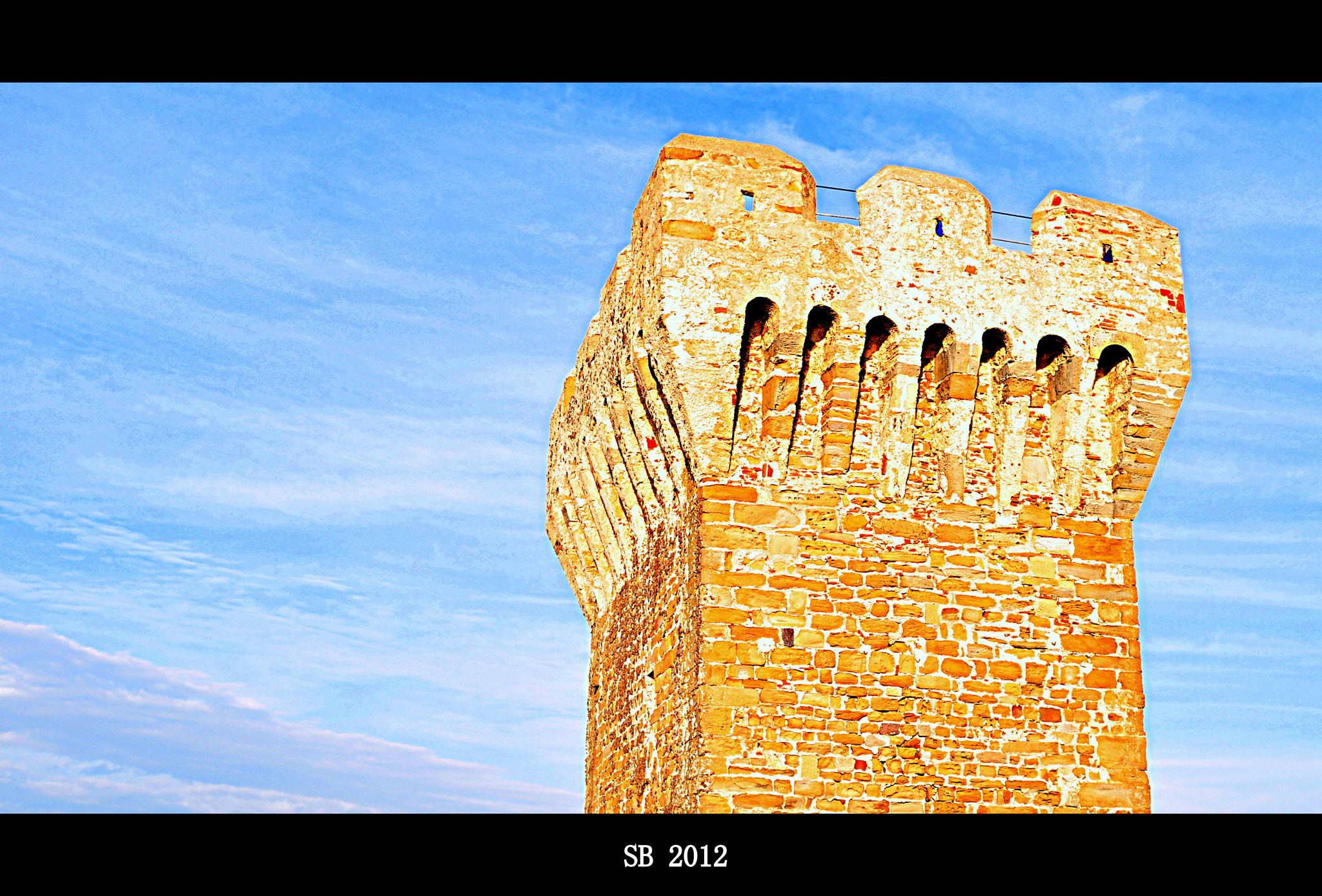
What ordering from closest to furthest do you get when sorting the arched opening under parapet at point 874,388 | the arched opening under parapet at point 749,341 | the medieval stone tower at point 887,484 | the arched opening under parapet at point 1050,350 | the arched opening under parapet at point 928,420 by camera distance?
1. the medieval stone tower at point 887,484
2. the arched opening under parapet at point 749,341
3. the arched opening under parapet at point 874,388
4. the arched opening under parapet at point 928,420
5. the arched opening under parapet at point 1050,350

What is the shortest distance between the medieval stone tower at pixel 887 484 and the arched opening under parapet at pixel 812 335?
2 centimetres

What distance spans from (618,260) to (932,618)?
4565 millimetres

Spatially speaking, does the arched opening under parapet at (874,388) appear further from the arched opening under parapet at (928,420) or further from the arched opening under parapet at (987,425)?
the arched opening under parapet at (987,425)

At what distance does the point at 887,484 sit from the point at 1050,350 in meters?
2.06

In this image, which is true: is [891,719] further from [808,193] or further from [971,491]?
[808,193]

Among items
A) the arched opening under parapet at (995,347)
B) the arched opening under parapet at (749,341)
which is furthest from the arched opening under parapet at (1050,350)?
the arched opening under parapet at (749,341)

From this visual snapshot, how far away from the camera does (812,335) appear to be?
36.8ft

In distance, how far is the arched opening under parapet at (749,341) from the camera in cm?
1092

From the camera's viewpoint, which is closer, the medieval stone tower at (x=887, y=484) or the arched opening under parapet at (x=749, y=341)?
the medieval stone tower at (x=887, y=484)

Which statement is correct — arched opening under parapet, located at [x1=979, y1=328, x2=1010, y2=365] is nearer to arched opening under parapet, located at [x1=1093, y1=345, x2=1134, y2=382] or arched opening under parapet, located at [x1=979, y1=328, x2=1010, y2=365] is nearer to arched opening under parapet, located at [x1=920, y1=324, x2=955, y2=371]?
arched opening under parapet, located at [x1=920, y1=324, x2=955, y2=371]

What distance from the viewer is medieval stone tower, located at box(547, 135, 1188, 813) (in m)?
10.5

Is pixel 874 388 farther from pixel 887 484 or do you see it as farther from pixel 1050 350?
pixel 1050 350

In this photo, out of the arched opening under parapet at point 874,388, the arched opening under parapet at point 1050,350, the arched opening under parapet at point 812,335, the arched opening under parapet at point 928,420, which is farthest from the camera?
the arched opening under parapet at point 1050,350

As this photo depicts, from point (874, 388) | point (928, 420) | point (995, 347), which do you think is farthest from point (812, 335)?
point (995, 347)
